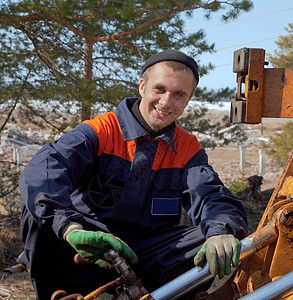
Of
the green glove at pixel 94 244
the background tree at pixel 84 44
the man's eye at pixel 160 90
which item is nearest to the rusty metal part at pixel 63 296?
the green glove at pixel 94 244

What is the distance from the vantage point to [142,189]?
284cm

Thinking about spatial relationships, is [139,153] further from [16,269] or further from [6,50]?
[6,50]

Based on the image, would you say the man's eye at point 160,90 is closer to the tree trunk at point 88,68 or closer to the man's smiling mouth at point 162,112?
the man's smiling mouth at point 162,112

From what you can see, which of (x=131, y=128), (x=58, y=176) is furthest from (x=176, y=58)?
(x=58, y=176)

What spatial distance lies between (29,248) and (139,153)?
2.72 feet

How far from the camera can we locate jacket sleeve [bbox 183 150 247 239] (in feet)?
8.15

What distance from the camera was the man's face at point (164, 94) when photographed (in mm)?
2805

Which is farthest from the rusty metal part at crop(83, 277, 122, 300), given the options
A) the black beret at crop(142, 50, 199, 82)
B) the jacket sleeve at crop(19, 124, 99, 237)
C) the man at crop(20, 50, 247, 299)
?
the black beret at crop(142, 50, 199, 82)

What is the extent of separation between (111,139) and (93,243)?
84cm

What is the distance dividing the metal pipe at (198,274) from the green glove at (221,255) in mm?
49

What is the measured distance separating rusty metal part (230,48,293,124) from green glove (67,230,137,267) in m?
0.86

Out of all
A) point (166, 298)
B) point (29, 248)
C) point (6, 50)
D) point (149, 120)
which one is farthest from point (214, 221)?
point (6, 50)

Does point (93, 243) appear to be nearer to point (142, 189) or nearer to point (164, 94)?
point (142, 189)

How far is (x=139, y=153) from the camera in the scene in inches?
113
